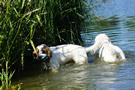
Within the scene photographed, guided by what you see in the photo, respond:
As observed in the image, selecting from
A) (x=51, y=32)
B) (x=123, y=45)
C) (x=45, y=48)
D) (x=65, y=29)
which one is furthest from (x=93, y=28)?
(x=45, y=48)

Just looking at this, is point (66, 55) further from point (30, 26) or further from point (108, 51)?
point (30, 26)

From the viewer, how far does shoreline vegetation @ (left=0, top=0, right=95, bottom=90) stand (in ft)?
14.4

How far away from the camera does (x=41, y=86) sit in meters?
4.84

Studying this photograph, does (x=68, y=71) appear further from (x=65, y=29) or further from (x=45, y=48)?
(x=65, y=29)

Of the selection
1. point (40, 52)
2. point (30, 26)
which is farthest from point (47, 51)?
point (30, 26)

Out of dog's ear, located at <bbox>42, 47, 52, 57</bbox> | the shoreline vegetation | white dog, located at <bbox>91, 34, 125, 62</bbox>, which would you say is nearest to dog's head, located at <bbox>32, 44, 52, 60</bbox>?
dog's ear, located at <bbox>42, 47, 52, 57</bbox>

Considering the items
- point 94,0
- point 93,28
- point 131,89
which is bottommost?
point 131,89

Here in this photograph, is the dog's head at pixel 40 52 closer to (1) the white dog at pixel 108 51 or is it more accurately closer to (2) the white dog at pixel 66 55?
(2) the white dog at pixel 66 55

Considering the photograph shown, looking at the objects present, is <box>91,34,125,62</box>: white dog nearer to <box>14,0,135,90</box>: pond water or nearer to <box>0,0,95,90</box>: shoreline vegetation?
<box>14,0,135,90</box>: pond water

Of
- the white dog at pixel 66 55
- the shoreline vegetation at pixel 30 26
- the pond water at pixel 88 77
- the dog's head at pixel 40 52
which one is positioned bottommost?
the pond water at pixel 88 77

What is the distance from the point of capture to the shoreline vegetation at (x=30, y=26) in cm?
439

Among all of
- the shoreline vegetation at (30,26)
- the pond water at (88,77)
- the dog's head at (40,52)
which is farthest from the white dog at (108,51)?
the dog's head at (40,52)

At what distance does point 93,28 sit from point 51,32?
478 cm

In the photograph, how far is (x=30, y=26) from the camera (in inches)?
185
